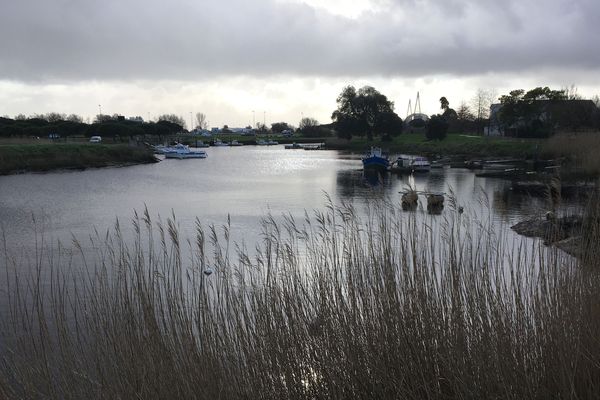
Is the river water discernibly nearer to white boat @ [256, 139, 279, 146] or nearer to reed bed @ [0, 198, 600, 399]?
reed bed @ [0, 198, 600, 399]

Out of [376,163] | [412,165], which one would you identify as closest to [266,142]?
[376,163]

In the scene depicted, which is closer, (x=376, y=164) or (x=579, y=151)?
(x=579, y=151)

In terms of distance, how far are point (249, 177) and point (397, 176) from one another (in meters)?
15.7

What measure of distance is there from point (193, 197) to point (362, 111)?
7950cm

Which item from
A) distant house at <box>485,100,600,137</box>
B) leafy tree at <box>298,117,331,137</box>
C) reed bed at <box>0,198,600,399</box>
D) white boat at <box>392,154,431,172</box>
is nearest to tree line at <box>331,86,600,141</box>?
distant house at <box>485,100,600,137</box>

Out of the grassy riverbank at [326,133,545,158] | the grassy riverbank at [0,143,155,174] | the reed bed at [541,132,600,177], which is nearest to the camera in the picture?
the reed bed at [541,132,600,177]

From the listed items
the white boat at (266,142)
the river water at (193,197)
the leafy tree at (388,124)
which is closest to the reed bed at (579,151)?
the river water at (193,197)

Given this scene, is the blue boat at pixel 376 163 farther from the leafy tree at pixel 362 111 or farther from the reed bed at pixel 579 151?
the leafy tree at pixel 362 111

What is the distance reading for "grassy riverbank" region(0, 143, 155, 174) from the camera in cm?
5878

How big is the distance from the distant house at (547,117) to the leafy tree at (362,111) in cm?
3255

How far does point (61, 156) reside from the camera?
65.2m

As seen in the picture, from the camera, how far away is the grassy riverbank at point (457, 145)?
68125mm

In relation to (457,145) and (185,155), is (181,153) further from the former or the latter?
(457,145)

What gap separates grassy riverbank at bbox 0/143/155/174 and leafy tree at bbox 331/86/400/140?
48.8 metres
